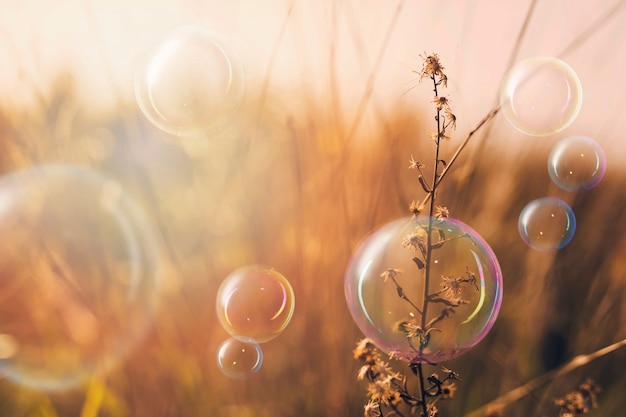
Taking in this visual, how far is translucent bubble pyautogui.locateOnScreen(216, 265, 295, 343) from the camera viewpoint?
1.28m

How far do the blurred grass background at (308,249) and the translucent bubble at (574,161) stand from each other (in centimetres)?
4

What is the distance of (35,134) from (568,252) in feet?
5.07

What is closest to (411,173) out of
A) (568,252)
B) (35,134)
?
(568,252)

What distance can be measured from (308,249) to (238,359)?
1.08ft

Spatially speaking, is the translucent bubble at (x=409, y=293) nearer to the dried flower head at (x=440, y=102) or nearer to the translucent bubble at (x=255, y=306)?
the dried flower head at (x=440, y=102)

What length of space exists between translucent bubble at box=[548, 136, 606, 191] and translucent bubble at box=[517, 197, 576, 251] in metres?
0.08

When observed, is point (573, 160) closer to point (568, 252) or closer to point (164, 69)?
point (568, 252)

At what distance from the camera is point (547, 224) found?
139cm

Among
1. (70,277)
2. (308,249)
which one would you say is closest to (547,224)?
(308,249)

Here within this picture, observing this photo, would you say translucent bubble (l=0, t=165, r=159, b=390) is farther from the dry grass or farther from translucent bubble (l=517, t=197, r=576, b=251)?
translucent bubble (l=517, t=197, r=576, b=251)

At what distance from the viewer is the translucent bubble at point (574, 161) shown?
143 cm

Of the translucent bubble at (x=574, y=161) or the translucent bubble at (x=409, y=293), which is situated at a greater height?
the translucent bubble at (x=574, y=161)

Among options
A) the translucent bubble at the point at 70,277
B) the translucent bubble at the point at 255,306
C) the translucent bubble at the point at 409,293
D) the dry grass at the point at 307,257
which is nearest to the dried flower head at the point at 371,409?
the translucent bubble at the point at 409,293

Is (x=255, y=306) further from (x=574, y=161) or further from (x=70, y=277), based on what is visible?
(x=574, y=161)
